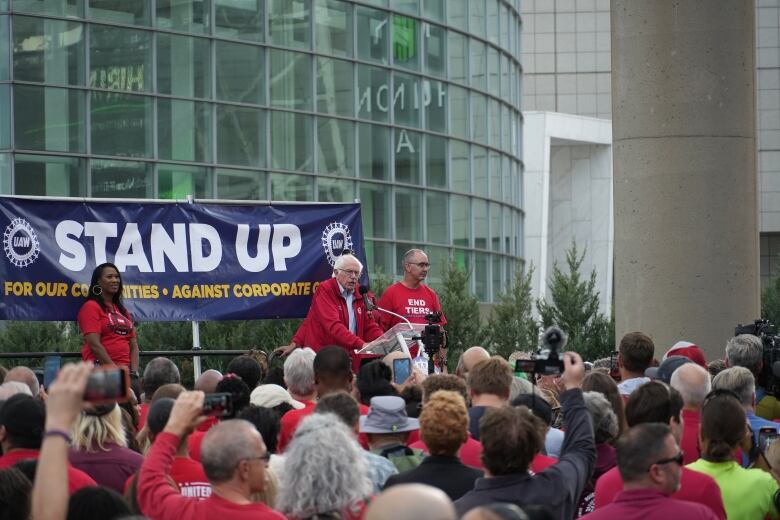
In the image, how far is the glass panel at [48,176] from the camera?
28984 mm

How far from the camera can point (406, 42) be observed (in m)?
35.5

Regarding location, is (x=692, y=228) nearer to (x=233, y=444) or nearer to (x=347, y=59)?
(x=233, y=444)

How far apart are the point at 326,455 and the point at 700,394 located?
3.04 meters

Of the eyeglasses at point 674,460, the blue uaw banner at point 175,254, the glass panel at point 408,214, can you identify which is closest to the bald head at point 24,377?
the blue uaw banner at point 175,254

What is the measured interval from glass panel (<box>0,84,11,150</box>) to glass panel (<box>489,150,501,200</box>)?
47.9 ft

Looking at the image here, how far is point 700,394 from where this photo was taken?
7.72 meters

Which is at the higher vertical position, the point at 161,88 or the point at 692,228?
the point at 161,88

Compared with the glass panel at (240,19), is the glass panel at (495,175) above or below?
below

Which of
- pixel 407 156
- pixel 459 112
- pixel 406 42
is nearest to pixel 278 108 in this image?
pixel 407 156

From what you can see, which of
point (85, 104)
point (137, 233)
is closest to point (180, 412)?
point (137, 233)

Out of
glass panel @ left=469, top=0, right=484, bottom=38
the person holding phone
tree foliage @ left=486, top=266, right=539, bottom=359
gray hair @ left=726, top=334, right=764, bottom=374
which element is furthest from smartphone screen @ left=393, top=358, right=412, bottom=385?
glass panel @ left=469, top=0, right=484, bottom=38

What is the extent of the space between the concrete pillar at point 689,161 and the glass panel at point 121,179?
59.3 feet

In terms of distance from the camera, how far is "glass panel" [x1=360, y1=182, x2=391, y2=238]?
34.4m

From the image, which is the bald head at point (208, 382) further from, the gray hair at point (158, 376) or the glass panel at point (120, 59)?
the glass panel at point (120, 59)
